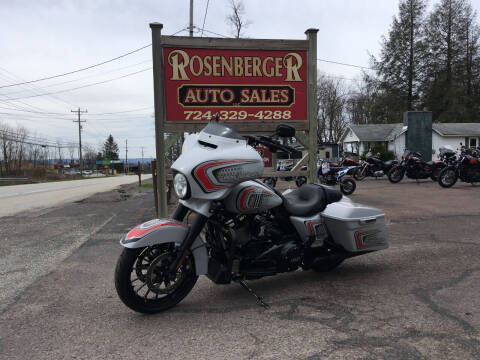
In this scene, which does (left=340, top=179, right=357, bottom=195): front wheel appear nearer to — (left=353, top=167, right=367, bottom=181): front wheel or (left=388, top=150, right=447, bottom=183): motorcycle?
(left=388, top=150, right=447, bottom=183): motorcycle

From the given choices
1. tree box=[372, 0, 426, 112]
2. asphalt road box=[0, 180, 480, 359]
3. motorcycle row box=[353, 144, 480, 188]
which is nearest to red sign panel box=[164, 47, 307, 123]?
asphalt road box=[0, 180, 480, 359]

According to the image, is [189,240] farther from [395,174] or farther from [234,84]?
[395,174]

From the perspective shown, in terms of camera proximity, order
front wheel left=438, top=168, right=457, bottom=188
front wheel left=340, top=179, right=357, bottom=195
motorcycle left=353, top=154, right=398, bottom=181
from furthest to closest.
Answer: motorcycle left=353, top=154, right=398, bottom=181 < front wheel left=438, top=168, right=457, bottom=188 < front wheel left=340, top=179, right=357, bottom=195

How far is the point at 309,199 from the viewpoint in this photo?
152 inches

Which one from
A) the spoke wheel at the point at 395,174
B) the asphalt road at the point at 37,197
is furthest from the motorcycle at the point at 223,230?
the spoke wheel at the point at 395,174

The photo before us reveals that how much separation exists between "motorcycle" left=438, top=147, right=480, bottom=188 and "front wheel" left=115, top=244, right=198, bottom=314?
38.4ft

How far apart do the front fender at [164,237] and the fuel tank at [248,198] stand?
43cm

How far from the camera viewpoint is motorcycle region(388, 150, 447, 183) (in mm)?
14352

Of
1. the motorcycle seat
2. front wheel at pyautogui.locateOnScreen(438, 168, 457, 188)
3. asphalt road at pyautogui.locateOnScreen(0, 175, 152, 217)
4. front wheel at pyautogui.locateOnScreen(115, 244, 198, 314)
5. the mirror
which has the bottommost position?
asphalt road at pyautogui.locateOnScreen(0, 175, 152, 217)

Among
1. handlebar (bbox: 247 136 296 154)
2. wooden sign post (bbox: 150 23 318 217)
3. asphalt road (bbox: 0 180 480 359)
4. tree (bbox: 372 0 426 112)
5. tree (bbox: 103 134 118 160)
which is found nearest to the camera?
asphalt road (bbox: 0 180 480 359)

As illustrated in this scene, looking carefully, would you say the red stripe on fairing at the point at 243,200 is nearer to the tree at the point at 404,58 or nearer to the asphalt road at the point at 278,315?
the asphalt road at the point at 278,315

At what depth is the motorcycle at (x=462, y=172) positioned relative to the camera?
1255cm

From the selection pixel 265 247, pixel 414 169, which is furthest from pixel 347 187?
pixel 265 247

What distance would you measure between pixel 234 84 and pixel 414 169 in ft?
33.4
